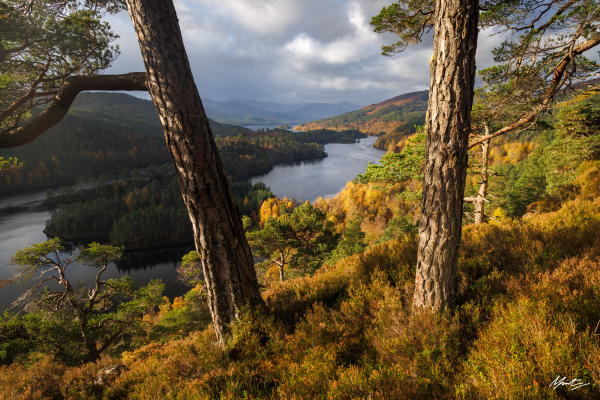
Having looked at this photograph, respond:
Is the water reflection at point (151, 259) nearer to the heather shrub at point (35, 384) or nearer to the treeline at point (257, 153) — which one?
the heather shrub at point (35, 384)

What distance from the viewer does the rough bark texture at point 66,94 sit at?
8.30 feet

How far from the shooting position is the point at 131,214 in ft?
164

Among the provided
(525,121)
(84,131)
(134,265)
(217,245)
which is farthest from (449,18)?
(84,131)

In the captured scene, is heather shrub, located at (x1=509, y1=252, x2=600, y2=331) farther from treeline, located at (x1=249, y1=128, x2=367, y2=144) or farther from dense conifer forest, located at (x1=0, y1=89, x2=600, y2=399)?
treeline, located at (x1=249, y1=128, x2=367, y2=144)

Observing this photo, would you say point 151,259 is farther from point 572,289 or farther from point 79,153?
point 79,153

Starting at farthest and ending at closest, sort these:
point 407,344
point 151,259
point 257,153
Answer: point 257,153 < point 151,259 < point 407,344

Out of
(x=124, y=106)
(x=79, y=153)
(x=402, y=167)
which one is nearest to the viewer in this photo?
(x=402, y=167)

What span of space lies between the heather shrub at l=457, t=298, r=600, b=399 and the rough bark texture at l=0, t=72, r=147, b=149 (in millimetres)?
3881

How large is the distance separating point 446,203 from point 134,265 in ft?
162

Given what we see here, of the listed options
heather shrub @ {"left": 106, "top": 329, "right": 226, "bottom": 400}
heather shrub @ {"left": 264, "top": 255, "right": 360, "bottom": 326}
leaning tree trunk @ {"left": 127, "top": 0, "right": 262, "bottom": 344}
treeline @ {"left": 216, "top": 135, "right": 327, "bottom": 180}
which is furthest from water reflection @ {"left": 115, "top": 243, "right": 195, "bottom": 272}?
leaning tree trunk @ {"left": 127, "top": 0, "right": 262, "bottom": 344}

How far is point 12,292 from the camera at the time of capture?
28.8 metres

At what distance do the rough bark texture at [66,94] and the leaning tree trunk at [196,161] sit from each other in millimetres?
383

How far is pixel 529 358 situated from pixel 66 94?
4.74m

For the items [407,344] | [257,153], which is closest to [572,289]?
[407,344]
